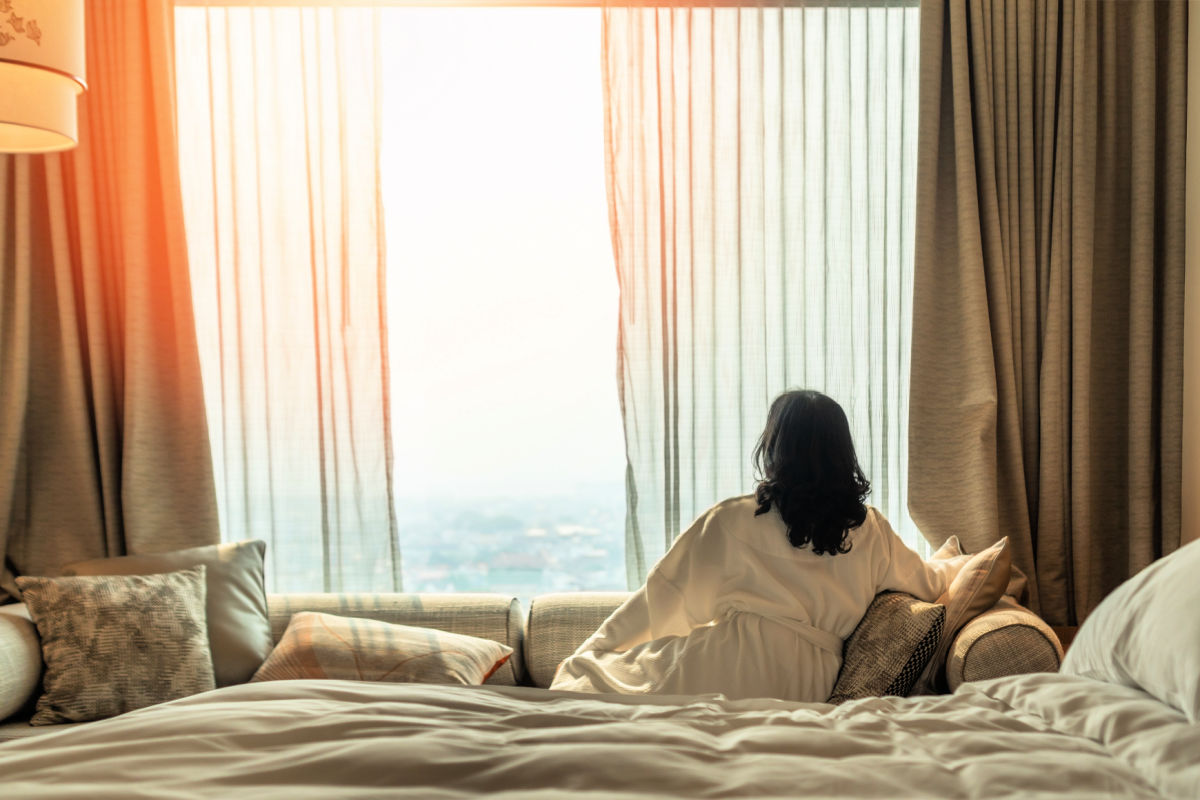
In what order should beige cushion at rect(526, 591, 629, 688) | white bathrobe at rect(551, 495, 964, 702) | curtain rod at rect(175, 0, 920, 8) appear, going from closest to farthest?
white bathrobe at rect(551, 495, 964, 702)
beige cushion at rect(526, 591, 629, 688)
curtain rod at rect(175, 0, 920, 8)

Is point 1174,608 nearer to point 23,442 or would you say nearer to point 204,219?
point 204,219

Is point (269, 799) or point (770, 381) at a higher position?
point (770, 381)

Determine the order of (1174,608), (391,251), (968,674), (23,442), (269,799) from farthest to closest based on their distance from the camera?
(391,251)
(23,442)
(968,674)
(1174,608)
(269,799)

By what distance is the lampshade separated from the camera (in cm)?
174

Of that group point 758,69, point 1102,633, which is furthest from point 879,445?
point 1102,633

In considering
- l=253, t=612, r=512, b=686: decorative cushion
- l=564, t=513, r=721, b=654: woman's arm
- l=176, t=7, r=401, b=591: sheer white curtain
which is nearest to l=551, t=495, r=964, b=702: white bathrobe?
l=564, t=513, r=721, b=654: woman's arm

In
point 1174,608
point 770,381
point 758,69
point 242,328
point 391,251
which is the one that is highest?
point 758,69

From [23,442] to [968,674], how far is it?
115 inches

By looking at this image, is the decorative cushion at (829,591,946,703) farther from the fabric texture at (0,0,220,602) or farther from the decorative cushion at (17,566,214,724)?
the fabric texture at (0,0,220,602)

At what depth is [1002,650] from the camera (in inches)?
84.4

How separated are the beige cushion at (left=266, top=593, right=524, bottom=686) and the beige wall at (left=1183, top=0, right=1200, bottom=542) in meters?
2.12

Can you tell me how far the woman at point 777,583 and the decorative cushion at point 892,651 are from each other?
0.22 feet

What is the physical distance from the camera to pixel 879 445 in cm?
310

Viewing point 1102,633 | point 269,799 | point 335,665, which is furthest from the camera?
point 335,665
